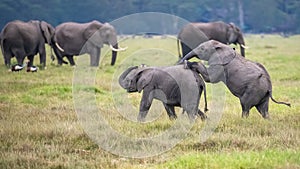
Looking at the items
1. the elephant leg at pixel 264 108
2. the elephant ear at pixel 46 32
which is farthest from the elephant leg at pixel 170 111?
the elephant ear at pixel 46 32

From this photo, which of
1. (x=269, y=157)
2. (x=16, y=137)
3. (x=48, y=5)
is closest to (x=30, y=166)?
(x=16, y=137)

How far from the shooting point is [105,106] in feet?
35.3

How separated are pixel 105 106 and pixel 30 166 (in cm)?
426

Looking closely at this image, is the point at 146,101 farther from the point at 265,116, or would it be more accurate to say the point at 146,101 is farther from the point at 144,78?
the point at 265,116

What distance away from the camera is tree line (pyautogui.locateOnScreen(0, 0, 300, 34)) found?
219 ft

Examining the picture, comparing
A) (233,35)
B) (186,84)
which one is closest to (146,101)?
(186,84)

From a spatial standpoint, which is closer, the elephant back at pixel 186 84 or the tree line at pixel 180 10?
the elephant back at pixel 186 84

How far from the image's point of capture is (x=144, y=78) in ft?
29.1

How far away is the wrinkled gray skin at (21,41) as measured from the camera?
17906 millimetres

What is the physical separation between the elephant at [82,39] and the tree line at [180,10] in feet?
132

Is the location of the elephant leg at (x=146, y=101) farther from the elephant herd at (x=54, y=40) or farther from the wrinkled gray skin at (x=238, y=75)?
the elephant herd at (x=54, y=40)

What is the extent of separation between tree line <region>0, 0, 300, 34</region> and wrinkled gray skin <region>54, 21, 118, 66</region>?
40206mm

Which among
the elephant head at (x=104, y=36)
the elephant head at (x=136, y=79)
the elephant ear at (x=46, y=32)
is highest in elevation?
the elephant head at (x=136, y=79)

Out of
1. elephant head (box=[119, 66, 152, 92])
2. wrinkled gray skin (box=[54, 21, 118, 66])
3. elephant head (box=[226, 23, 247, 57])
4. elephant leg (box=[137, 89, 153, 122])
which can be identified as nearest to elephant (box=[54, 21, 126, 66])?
wrinkled gray skin (box=[54, 21, 118, 66])
